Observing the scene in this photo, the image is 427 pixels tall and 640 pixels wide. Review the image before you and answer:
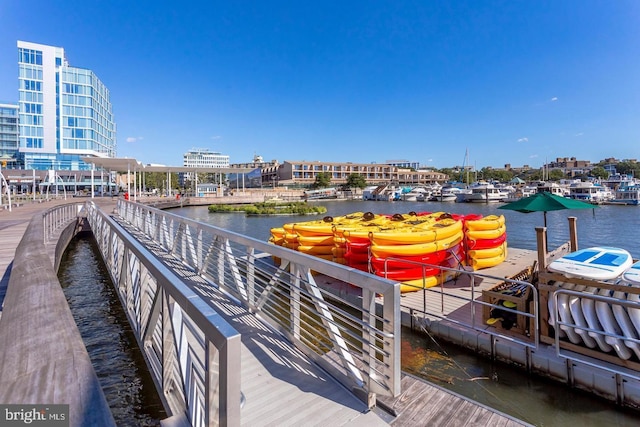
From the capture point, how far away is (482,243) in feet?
27.2

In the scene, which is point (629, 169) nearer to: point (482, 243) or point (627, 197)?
point (627, 197)

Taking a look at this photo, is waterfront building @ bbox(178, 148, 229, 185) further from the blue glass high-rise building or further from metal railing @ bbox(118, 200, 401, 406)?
metal railing @ bbox(118, 200, 401, 406)

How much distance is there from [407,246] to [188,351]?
5.27m

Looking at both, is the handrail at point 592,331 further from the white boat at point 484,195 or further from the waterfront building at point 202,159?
the waterfront building at point 202,159

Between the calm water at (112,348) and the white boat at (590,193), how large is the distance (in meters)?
59.2

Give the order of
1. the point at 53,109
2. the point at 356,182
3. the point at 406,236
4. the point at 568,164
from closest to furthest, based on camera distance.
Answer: the point at 406,236
the point at 53,109
the point at 356,182
the point at 568,164

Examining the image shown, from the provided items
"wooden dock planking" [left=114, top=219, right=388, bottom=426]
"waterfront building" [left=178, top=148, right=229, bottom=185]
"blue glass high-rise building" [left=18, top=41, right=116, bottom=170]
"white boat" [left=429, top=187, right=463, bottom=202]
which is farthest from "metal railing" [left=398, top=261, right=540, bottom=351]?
"waterfront building" [left=178, top=148, right=229, bottom=185]

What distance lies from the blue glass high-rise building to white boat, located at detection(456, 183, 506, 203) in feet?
220

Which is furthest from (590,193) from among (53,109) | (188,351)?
(53,109)

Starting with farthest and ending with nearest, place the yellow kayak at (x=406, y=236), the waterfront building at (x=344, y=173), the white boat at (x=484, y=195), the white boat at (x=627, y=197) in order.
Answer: the waterfront building at (x=344, y=173)
the white boat at (x=484, y=195)
the white boat at (x=627, y=197)
the yellow kayak at (x=406, y=236)

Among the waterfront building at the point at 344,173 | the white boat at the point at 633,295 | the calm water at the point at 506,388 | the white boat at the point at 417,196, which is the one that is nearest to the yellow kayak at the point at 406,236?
the calm water at the point at 506,388

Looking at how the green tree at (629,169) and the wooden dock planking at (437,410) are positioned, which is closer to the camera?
the wooden dock planking at (437,410)

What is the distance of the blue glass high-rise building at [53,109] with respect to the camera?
2208 inches

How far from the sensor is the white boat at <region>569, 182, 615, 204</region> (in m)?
49.8
